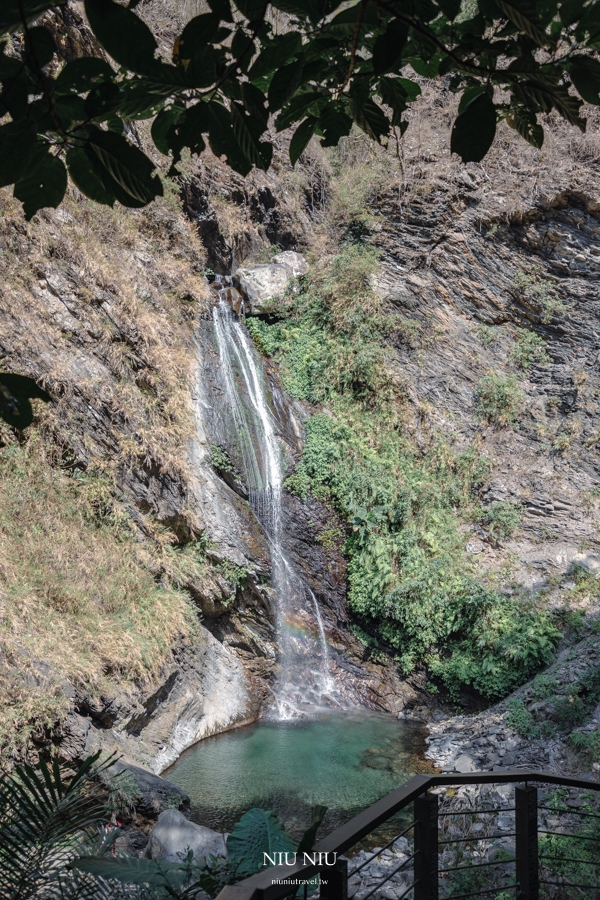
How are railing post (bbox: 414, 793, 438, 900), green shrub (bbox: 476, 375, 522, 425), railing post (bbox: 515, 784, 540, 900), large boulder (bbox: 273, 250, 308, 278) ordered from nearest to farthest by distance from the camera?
railing post (bbox: 414, 793, 438, 900), railing post (bbox: 515, 784, 540, 900), green shrub (bbox: 476, 375, 522, 425), large boulder (bbox: 273, 250, 308, 278)

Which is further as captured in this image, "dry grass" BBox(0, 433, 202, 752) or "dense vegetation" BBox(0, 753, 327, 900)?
"dry grass" BBox(0, 433, 202, 752)

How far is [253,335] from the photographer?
11883mm

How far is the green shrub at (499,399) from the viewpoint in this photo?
11016 millimetres

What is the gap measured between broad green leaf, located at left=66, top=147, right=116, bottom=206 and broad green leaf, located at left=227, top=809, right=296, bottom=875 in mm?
1837

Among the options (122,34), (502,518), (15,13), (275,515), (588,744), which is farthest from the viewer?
(502,518)

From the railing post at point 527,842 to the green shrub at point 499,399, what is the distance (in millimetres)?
9282

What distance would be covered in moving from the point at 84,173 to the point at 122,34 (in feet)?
0.79

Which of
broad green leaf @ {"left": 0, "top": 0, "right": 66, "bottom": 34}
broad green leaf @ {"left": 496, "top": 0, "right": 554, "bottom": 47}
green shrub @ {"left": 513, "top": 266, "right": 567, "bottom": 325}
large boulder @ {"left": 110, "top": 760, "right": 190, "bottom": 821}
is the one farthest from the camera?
green shrub @ {"left": 513, "top": 266, "right": 567, "bottom": 325}

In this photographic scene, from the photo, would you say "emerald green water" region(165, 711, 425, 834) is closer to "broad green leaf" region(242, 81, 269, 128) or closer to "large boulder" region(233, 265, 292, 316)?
"broad green leaf" region(242, 81, 269, 128)

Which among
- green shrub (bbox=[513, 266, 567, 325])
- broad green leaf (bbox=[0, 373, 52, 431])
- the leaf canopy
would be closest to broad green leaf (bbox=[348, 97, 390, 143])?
the leaf canopy

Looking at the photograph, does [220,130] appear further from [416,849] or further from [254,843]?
[416,849]

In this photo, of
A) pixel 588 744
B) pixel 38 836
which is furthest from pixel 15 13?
pixel 588 744

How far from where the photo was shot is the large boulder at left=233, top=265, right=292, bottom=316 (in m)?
12.2

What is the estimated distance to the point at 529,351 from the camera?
37.3 feet
